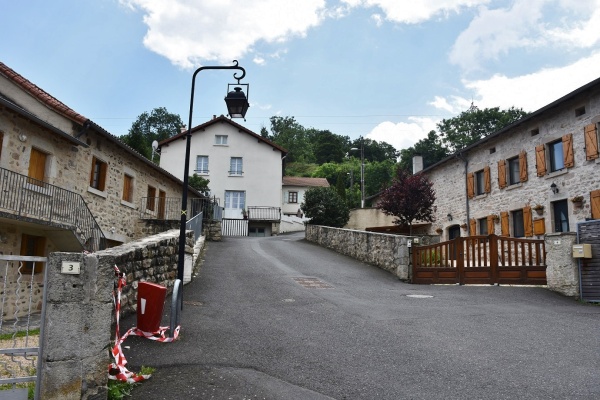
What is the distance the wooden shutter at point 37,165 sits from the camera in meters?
13.5

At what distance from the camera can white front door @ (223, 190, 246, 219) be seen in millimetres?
36250

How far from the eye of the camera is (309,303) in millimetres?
9266

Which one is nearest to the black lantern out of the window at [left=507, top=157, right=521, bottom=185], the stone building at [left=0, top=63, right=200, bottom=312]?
the stone building at [left=0, top=63, right=200, bottom=312]

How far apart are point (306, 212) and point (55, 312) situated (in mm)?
24244

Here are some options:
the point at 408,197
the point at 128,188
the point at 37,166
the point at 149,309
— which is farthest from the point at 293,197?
the point at 149,309

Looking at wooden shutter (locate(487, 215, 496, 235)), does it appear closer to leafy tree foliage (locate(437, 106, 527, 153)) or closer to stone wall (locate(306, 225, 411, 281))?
stone wall (locate(306, 225, 411, 281))

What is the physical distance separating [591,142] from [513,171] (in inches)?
199

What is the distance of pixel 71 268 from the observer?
13.7 ft

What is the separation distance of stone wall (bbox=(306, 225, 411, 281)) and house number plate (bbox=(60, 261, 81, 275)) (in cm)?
1126

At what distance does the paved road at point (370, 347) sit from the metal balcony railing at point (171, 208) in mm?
11989

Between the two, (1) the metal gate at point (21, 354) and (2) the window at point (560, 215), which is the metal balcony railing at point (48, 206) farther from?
(2) the window at point (560, 215)

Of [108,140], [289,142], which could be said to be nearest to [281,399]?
[108,140]

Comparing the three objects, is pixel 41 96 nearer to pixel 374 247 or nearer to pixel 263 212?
pixel 374 247

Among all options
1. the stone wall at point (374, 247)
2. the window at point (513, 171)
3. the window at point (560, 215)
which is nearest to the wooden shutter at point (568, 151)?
the window at point (560, 215)
